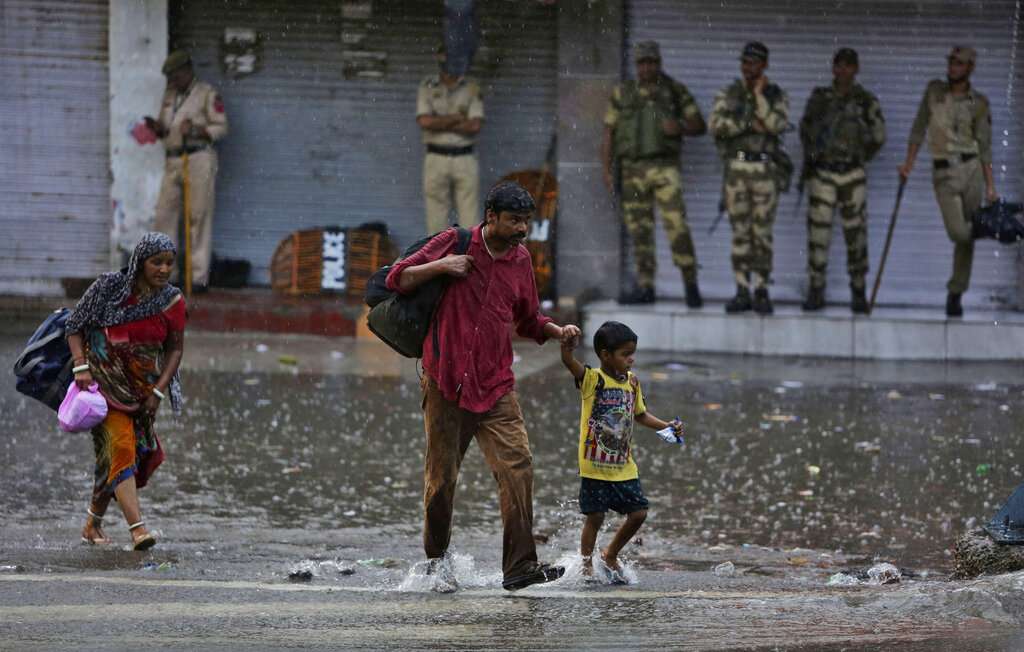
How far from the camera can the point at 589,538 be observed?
251 inches

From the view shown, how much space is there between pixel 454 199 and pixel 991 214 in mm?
4438

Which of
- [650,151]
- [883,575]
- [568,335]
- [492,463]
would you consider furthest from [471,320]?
[650,151]

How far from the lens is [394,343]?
595 centimetres

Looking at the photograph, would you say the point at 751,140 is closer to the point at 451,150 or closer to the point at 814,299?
the point at 814,299

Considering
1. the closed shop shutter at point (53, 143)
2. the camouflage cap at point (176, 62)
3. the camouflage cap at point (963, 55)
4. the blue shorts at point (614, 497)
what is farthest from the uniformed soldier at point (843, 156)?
the blue shorts at point (614, 497)

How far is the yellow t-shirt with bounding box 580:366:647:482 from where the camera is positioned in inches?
245

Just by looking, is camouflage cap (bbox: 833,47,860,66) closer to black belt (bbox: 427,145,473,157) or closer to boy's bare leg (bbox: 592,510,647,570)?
black belt (bbox: 427,145,473,157)

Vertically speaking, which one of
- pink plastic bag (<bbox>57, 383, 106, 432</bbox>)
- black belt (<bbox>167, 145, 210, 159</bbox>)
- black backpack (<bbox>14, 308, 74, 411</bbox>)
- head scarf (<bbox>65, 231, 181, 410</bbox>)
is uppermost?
black belt (<bbox>167, 145, 210, 159</bbox>)

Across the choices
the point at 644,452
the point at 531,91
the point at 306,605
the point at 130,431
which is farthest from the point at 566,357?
the point at 531,91

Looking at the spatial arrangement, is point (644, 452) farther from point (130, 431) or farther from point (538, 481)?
point (130, 431)

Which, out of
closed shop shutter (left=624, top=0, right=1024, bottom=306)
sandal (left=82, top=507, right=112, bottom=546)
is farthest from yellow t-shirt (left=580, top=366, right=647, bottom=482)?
closed shop shutter (left=624, top=0, right=1024, bottom=306)

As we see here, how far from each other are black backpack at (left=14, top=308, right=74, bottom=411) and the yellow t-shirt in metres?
2.27

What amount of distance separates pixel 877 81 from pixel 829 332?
2.33 metres

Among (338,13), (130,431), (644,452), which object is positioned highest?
(338,13)
